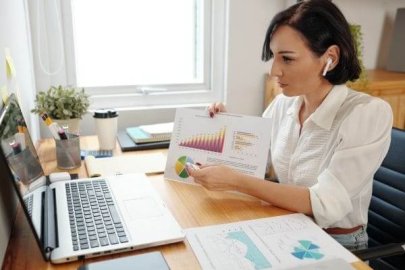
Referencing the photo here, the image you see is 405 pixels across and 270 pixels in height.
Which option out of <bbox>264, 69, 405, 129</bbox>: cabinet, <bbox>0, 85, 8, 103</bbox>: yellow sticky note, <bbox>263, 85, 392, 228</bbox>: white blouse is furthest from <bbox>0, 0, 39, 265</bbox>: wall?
<bbox>264, 69, 405, 129</bbox>: cabinet

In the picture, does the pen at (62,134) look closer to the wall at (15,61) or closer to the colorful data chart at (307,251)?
the wall at (15,61)

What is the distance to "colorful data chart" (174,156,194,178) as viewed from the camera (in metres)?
1.17

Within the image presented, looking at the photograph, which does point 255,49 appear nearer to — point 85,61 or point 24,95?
point 85,61

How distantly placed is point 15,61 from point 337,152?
1.06 m

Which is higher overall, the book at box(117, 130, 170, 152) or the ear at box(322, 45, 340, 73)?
the ear at box(322, 45, 340, 73)

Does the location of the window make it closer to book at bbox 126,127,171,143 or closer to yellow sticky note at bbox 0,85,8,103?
book at bbox 126,127,171,143

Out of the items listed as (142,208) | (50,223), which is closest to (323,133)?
(142,208)

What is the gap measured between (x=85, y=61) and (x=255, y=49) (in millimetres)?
878

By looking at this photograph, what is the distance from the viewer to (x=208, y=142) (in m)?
1.15

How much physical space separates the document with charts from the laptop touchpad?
8.1 inches

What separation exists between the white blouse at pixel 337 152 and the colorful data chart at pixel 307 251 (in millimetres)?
169

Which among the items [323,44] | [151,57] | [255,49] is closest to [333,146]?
[323,44]

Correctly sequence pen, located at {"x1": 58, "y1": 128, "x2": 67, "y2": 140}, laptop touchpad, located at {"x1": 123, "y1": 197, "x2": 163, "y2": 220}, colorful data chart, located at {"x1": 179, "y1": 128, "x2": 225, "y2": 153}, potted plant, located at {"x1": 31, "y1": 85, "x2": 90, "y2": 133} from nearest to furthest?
laptop touchpad, located at {"x1": 123, "y1": 197, "x2": 163, "y2": 220}
colorful data chart, located at {"x1": 179, "y1": 128, "x2": 225, "y2": 153}
pen, located at {"x1": 58, "y1": 128, "x2": 67, "y2": 140}
potted plant, located at {"x1": 31, "y1": 85, "x2": 90, "y2": 133}

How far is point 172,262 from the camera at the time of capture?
0.75 m
